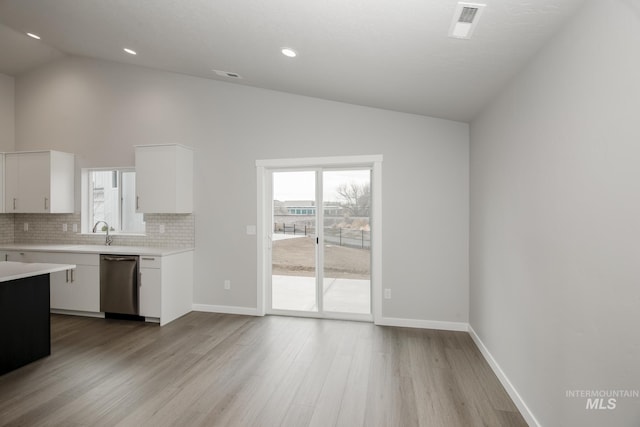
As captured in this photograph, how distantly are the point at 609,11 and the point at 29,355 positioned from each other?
477 cm

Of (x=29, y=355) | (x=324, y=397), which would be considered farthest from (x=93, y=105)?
(x=324, y=397)

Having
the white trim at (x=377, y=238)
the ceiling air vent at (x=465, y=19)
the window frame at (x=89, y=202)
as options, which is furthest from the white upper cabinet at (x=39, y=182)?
the ceiling air vent at (x=465, y=19)

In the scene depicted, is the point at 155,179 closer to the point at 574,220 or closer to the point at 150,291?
the point at 150,291

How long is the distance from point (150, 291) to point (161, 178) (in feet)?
4.78

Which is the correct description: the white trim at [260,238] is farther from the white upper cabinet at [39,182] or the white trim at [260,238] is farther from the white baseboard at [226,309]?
the white upper cabinet at [39,182]

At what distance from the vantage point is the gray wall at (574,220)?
134 cm

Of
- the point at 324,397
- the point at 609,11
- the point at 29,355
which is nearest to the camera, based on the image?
the point at 609,11

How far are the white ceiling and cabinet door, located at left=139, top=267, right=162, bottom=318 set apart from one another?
2.61 meters

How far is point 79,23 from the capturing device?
3531 mm

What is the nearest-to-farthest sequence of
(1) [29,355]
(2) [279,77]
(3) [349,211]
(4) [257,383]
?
Result: (4) [257,383] < (1) [29,355] < (2) [279,77] < (3) [349,211]

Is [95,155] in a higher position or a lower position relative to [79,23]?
lower

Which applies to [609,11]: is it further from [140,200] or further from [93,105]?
[93,105]

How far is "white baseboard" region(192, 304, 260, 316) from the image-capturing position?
4500 millimetres

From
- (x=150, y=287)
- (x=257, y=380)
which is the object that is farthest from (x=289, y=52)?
(x=150, y=287)
